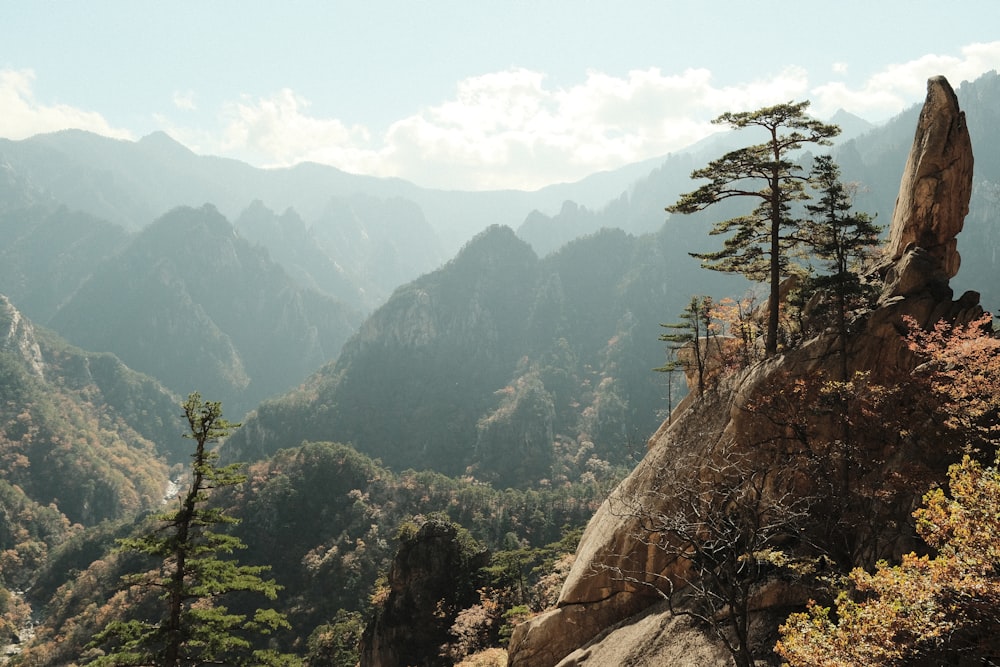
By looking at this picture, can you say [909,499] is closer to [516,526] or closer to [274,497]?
[516,526]

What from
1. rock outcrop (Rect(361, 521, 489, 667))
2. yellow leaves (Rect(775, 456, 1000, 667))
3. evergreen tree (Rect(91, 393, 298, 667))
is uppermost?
yellow leaves (Rect(775, 456, 1000, 667))

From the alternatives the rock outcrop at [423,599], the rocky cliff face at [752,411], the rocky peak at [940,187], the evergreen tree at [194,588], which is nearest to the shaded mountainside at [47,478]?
the rock outcrop at [423,599]

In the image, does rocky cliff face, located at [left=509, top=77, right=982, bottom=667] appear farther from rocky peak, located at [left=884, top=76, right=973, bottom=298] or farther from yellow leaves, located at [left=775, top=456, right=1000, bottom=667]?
yellow leaves, located at [left=775, top=456, right=1000, bottom=667]

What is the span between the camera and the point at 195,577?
15.6 m

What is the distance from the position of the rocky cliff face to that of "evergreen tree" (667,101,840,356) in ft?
11.0

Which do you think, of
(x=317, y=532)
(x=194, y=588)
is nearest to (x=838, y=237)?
(x=194, y=588)

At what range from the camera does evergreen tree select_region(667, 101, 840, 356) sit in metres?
19.8

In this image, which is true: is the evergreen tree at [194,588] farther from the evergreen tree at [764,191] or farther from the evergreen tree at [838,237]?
the evergreen tree at [838,237]

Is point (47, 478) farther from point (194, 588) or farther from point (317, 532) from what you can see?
point (194, 588)

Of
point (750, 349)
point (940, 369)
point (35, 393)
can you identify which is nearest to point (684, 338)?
point (750, 349)

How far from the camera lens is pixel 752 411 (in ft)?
59.3

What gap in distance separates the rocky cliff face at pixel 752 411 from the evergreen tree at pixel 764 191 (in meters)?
3.36

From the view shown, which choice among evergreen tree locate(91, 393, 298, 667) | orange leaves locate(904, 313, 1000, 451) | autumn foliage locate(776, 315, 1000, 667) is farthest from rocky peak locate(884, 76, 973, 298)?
evergreen tree locate(91, 393, 298, 667)

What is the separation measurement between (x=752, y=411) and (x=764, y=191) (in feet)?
31.4
